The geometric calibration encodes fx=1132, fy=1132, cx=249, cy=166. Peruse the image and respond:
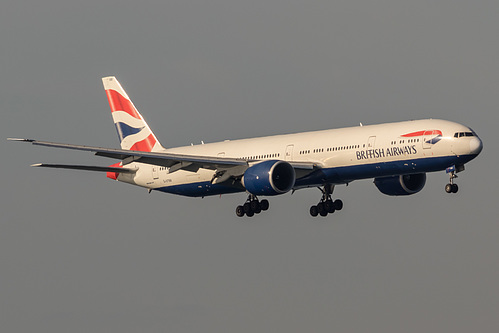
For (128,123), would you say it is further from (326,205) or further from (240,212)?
(326,205)

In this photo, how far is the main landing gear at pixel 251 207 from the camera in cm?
7938

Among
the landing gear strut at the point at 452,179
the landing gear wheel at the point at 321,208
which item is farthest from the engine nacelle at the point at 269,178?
the landing gear strut at the point at 452,179

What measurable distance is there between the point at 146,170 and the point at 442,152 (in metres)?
24.2

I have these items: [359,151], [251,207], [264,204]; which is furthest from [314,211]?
[359,151]

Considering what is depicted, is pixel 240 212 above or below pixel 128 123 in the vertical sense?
below

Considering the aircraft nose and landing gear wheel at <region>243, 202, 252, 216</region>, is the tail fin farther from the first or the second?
the aircraft nose

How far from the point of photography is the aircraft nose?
228 ft

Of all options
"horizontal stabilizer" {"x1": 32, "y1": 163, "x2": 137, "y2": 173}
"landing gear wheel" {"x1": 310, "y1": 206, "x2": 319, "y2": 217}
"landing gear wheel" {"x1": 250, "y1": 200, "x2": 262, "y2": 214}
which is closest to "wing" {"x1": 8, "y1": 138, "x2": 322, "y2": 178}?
"horizontal stabilizer" {"x1": 32, "y1": 163, "x2": 137, "y2": 173}

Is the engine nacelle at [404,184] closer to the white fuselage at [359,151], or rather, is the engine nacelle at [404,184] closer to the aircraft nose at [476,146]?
the white fuselage at [359,151]

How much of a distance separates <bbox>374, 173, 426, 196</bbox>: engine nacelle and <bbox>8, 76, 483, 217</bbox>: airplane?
0.07 meters

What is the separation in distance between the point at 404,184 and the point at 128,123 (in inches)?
912

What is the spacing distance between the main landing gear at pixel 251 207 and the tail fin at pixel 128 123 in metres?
11.1

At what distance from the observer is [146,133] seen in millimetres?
88812

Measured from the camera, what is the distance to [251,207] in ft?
260
